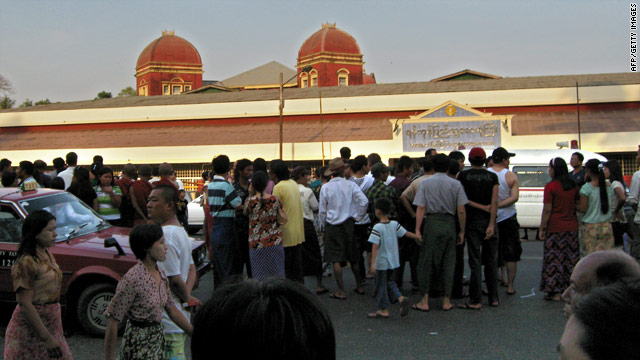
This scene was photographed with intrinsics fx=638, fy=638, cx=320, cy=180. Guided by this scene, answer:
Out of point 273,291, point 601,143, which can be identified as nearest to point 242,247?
point 273,291

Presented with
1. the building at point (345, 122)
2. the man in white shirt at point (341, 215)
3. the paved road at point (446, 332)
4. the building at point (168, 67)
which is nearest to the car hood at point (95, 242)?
the paved road at point (446, 332)

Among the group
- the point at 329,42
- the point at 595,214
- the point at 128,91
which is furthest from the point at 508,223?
the point at 128,91

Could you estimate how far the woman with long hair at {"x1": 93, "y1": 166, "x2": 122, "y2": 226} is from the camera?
9.55m

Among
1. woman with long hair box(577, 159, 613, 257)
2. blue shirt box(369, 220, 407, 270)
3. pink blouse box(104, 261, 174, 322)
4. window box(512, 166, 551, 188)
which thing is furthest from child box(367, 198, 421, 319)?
window box(512, 166, 551, 188)

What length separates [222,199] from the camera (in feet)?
24.6

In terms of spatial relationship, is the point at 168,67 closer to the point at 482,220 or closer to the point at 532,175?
the point at 532,175

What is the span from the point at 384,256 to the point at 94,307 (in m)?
3.28

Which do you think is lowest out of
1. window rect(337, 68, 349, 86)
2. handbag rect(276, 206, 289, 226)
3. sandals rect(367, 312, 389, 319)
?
sandals rect(367, 312, 389, 319)

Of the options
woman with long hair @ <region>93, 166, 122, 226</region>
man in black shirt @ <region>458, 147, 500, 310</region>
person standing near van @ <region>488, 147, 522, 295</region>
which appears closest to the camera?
man in black shirt @ <region>458, 147, 500, 310</region>

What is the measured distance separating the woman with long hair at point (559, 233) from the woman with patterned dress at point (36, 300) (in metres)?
6.11

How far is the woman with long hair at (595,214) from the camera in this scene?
8328mm

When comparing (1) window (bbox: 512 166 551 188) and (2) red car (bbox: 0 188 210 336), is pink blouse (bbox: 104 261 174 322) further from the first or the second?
(1) window (bbox: 512 166 551 188)

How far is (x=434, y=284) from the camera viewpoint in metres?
7.97

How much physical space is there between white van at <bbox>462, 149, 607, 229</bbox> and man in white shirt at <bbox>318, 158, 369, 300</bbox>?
7690 mm
